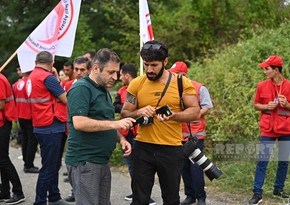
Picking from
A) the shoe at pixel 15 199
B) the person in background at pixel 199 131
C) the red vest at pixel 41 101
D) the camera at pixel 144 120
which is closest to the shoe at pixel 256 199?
the person in background at pixel 199 131

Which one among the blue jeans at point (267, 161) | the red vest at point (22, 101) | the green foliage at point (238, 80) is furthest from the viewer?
the red vest at point (22, 101)

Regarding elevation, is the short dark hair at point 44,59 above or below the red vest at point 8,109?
above

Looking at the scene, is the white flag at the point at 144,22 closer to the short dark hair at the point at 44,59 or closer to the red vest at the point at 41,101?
the short dark hair at the point at 44,59

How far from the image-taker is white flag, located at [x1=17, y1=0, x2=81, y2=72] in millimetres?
7566

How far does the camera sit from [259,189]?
689cm

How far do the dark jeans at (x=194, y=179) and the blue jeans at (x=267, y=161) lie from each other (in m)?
0.82

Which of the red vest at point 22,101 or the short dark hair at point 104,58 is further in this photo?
the red vest at point 22,101

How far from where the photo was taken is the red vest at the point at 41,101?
6.43 meters

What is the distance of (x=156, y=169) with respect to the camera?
5.07m

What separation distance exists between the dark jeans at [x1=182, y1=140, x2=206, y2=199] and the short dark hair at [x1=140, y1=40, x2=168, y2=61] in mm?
2213

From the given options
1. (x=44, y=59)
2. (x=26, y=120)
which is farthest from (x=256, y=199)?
(x=26, y=120)

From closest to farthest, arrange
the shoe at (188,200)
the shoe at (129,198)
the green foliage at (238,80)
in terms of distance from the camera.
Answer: the shoe at (188,200) < the shoe at (129,198) < the green foliage at (238,80)

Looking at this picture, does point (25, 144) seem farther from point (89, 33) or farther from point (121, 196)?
point (89, 33)

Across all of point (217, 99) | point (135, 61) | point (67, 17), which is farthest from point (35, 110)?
point (135, 61)
